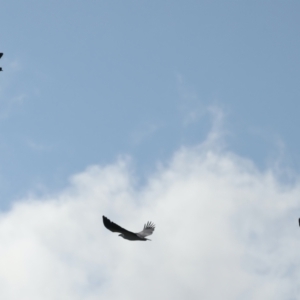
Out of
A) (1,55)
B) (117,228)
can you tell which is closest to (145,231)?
(117,228)

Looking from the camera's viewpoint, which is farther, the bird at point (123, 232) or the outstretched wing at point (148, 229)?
the outstretched wing at point (148, 229)

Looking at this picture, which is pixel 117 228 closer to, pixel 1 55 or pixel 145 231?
pixel 145 231

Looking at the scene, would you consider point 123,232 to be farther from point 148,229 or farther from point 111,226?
point 148,229

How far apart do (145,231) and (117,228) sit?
16775 mm

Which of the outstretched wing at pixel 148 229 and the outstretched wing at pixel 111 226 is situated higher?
the outstretched wing at pixel 148 229

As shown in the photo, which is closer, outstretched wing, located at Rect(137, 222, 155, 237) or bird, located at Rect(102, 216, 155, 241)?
bird, located at Rect(102, 216, 155, 241)

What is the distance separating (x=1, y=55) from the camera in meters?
74.0

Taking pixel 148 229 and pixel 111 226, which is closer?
pixel 111 226

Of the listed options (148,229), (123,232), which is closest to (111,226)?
(123,232)

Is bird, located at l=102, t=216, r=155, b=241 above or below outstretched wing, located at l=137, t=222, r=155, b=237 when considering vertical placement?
below

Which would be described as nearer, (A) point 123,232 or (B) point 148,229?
(A) point 123,232

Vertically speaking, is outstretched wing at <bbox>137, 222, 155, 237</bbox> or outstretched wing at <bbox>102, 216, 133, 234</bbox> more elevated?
outstretched wing at <bbox>137, 222, 155, 237</bbox>

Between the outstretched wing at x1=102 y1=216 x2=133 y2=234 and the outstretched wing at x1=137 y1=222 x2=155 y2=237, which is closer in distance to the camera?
the outstretched wing at x1=102 y1=216 x2=133 y2=234

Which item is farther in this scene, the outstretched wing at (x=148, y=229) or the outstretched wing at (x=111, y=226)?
the outstretched wing at (x=148, y=229)
